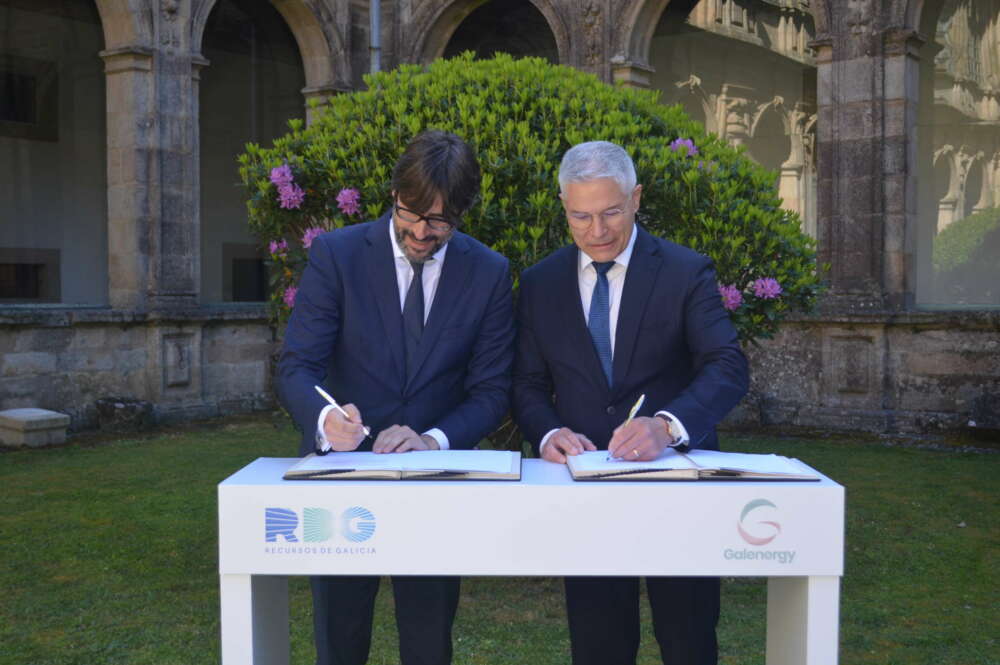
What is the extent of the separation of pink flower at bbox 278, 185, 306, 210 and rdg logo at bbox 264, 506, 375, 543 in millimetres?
2958

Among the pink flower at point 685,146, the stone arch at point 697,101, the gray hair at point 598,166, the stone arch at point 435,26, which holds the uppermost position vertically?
the stone arch at point 435,26

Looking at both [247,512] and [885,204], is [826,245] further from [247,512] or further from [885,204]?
[247,512]

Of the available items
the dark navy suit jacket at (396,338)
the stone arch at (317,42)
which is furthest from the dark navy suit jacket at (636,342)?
the stone arch at (317,42)

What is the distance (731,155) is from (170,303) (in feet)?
25.7

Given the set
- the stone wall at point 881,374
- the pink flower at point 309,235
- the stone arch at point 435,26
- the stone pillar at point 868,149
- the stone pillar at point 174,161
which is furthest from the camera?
the stone arch at point 435,26

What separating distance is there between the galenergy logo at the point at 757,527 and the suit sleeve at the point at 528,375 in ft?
2.82

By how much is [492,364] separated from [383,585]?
9.99 feet

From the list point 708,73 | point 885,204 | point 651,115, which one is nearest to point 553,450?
point 651,115

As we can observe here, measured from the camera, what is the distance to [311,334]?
3094 millimetres

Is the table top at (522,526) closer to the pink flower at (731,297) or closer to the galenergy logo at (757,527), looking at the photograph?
the galenergy logo at (757,527)

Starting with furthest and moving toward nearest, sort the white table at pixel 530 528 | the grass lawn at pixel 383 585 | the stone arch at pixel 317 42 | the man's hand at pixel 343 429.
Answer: the stone arch at pixel 317 42
the grass lawn at pixel 383 585
the man's hand at pixel 343 429
the white table at pixel 530 528

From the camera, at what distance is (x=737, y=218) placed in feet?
16.2

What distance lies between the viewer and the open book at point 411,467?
8.02ft

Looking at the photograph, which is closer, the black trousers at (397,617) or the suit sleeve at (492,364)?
the black trousers at (397,617)
